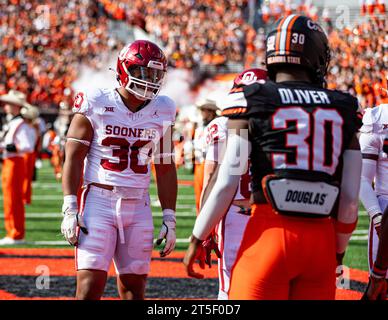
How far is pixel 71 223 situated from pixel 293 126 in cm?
168

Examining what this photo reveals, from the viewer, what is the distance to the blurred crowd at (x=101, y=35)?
3144 cm

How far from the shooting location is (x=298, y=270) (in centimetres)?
326

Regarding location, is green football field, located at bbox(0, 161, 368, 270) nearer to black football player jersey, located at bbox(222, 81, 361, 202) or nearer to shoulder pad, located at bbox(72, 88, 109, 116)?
shoulder pad, located at bbox(72, 88, 109, 116)

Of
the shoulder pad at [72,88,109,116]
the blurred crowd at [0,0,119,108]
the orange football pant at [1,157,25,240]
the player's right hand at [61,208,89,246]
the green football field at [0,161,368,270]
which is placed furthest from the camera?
the blurred crowd at [0,0,119,108]

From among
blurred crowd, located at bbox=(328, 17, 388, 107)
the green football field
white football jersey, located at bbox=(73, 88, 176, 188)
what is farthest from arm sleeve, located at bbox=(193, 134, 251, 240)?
blurred crowd, located at bbox=(328, 17, 388, 107)

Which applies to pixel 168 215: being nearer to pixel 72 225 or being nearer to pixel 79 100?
pixel 72 225

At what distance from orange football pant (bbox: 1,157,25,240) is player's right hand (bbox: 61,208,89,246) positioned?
19.5ft

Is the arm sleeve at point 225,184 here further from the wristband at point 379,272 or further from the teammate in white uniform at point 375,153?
the teammate in white uniform at point 375,153

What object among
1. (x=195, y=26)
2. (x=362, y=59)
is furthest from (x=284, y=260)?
(x=195, y=26)

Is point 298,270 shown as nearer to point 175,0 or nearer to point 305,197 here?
point 305,197

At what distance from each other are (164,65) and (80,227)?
1072 millimetres

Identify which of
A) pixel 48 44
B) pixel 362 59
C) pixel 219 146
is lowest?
pixel 219 146

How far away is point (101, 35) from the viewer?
3588 cm

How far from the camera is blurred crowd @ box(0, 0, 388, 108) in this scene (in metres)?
31.4
